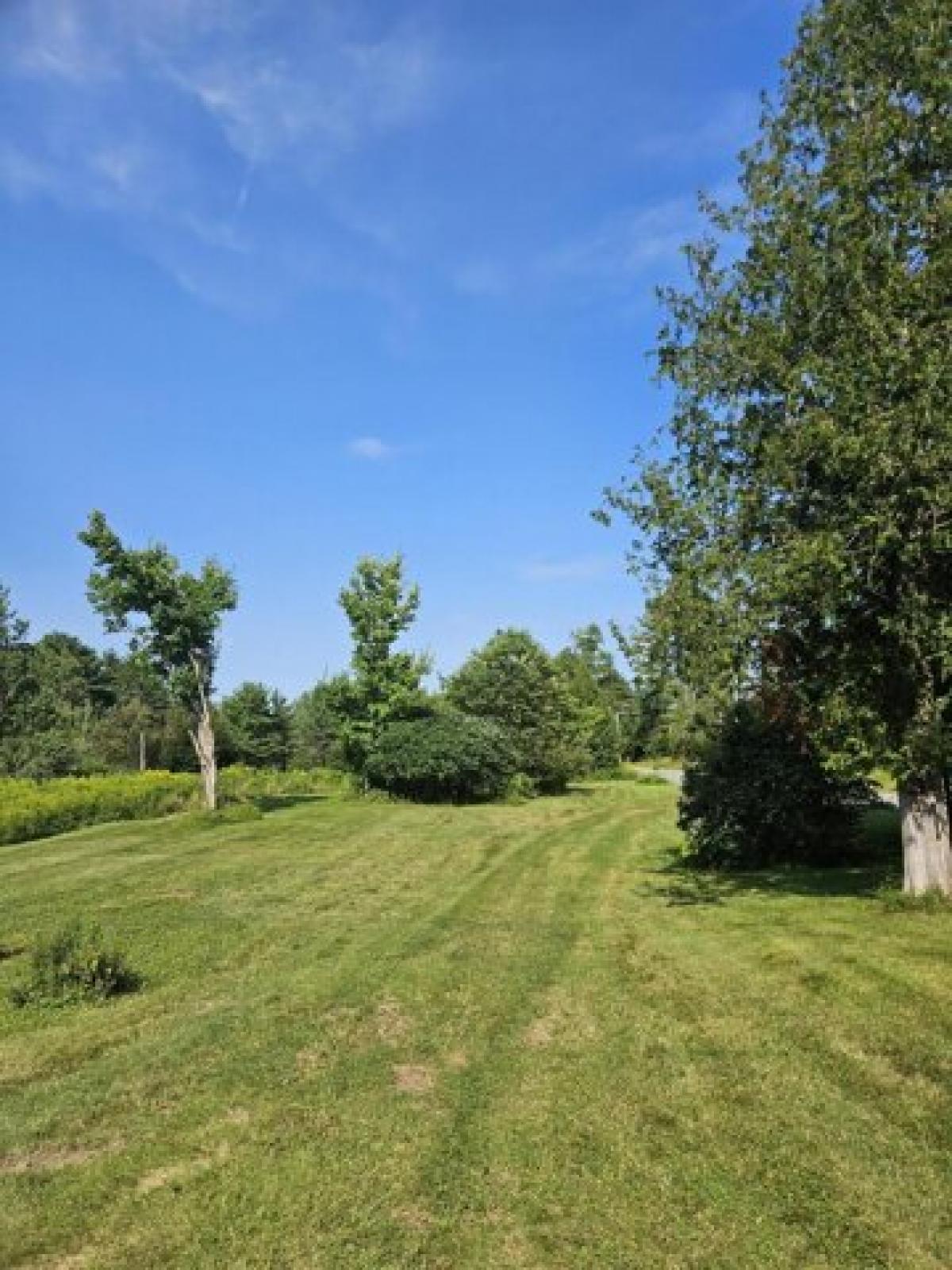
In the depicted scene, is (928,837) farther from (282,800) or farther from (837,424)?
(282,800)

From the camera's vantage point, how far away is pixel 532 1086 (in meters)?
6.14

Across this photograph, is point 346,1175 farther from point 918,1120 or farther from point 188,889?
point 188,889

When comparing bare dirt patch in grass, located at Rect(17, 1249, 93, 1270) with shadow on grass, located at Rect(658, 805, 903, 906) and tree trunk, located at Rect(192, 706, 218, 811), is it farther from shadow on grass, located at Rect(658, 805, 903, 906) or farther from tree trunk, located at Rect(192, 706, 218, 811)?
tree trunk, located at Rect(192, 706, 218, 811)

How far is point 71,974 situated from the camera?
8680 millimetres

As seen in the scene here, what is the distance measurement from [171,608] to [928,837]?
20.1 metres

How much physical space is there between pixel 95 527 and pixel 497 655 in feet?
66.6

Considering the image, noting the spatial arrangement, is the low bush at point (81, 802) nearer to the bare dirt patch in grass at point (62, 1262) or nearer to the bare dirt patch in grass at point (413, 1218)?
the bare dirt patch in grass at point (62, 1262)

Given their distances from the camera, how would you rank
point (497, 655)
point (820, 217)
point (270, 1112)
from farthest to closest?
point (497, 655) → point (820, 217) → point (270, 1112)

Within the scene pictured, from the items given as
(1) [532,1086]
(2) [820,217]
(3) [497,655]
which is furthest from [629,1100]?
(3) [497,655]

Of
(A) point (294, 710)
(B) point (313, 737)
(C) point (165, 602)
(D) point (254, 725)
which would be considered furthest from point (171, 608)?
(A) point (294, 710)

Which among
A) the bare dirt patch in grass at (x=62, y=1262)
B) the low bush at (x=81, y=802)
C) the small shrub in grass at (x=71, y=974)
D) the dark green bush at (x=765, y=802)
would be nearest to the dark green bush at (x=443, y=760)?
the low bush at (x=81, y=802)

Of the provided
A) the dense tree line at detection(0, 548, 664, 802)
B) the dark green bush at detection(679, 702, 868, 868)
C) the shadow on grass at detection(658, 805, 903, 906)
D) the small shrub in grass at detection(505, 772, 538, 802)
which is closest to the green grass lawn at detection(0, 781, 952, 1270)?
the shadow on grass at detection(658, 805, 903, 906)

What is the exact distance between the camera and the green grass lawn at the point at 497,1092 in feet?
14.2

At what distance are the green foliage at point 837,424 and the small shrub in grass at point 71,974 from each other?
22.7ft
